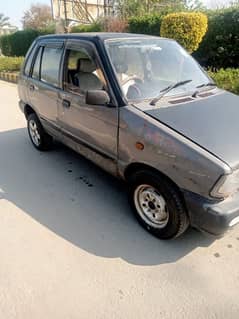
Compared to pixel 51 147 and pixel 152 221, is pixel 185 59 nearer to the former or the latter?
pixel 152 221

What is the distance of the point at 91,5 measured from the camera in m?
19.4

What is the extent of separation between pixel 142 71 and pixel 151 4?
16.7 m

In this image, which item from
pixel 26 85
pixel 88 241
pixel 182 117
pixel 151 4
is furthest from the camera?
pixel 151 4

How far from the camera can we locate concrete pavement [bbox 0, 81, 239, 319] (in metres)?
2.06

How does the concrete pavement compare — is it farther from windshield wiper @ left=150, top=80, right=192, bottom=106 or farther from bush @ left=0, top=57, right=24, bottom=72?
bush @ left=0, top=57, right=24, bottom=72

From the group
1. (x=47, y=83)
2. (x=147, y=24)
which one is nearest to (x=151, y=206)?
(x=47, y=83)

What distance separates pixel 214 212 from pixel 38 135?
3386mm

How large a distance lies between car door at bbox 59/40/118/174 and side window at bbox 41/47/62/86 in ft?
0.68

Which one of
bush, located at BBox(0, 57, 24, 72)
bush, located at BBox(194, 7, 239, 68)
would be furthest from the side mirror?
bush, located at BBox(0, 57, 24, 72)

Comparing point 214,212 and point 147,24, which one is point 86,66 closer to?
point 214,212

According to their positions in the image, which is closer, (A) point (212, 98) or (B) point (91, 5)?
(A) point (212, 98)

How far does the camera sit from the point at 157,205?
8.68 ft

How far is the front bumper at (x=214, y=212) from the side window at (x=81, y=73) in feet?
5.01

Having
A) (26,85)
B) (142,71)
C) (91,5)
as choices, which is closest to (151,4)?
(91,5)
